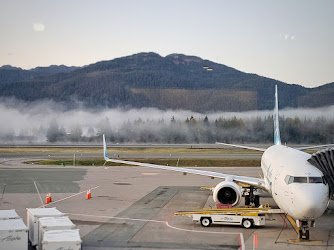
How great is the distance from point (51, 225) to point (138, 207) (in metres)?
13.8

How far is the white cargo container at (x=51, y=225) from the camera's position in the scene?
21.8 meters

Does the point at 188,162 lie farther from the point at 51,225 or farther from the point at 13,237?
the point at 13,237

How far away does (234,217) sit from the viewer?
91.5ft

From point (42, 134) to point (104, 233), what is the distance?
323 ft

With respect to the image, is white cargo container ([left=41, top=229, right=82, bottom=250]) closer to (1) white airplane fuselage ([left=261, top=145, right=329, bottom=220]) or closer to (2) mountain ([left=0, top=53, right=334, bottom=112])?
(1) white airplane fuselage ([left=261, top=145, right=329, bottom=220])

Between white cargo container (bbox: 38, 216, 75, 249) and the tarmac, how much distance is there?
176cm

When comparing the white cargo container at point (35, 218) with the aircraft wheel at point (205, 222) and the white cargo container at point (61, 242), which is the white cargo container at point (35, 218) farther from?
the aircraft wheel at point (205, 222)

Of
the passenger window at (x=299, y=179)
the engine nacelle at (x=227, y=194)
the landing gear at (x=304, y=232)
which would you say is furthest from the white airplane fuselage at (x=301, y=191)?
the engine nacelle at (x=227, y=194)

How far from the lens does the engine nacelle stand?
31375mm

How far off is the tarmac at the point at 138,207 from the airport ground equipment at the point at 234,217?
0.34m

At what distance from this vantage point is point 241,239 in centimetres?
2502

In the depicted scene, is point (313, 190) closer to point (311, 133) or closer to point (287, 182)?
point (287, 182)

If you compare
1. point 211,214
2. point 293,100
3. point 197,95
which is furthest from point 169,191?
point 197,95

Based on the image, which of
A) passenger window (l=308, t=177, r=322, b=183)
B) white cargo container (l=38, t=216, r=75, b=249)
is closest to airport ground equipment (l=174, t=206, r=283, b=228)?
passenger window (l=308, t=177, r=322, b=183)
